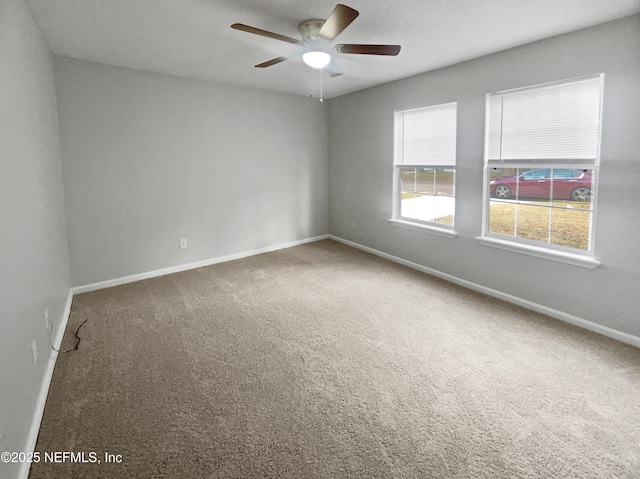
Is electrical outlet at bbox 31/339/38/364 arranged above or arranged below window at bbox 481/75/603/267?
below

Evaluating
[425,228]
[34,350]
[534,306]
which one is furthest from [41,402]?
[425,228]

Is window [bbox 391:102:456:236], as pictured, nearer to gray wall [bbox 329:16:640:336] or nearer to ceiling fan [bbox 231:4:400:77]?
gray wall [bbox 329:16:640:336]

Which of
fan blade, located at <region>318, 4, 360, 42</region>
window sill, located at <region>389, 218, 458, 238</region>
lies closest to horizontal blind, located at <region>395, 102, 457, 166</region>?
window sill, located at <region>389, 218, 458, 238</region>

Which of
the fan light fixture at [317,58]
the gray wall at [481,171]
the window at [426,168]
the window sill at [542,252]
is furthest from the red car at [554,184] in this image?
the fan light fixture at [317,58]

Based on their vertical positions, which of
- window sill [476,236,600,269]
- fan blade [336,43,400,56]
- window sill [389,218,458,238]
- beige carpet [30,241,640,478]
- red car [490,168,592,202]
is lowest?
beige carpet [30,241,640,478]

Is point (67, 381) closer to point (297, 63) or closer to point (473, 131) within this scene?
point (297, 63)

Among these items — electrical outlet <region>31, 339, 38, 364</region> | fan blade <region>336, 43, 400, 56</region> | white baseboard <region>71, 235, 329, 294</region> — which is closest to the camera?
electrical outlet <region>31, 339, 38, 364</region>

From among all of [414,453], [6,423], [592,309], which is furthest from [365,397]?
[592,309]

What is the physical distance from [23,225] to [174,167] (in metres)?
2.65

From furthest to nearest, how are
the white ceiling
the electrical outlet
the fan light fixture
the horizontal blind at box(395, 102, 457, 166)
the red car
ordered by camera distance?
the horizontal blind at box(395, 102, 457, 166) < the red car < the fan light fixture < the white ceiling < the electrical outlet

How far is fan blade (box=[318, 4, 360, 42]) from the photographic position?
6.91ft

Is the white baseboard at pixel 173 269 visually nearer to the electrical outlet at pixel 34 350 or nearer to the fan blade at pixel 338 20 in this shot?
the electrical outlet at pixel 34 350

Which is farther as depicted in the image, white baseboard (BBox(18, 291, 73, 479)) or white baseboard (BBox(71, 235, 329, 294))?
white baseboard (BBox(71, 235, 329, 294))

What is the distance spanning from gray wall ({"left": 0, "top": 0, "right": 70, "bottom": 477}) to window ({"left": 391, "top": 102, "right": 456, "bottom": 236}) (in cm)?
391
